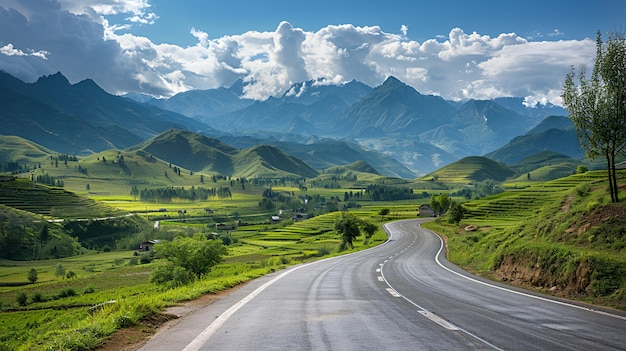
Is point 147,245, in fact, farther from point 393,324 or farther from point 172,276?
point 393,324

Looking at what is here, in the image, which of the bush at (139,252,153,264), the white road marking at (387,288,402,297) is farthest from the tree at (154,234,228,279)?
the bush at (139,252,153,264)

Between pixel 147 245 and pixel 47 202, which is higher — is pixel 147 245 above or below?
below

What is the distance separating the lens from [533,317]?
1153 cm

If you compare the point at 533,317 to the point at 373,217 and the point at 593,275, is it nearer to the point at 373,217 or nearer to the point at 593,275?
the point at 593,275

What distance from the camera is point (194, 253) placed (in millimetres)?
44250

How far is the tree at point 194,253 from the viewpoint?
146ft

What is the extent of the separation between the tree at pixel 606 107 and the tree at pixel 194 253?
3398 centimetres

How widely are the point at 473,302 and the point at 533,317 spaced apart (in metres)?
2.94

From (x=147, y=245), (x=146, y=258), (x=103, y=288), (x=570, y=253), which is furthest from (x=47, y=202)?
(x=570, y=253)

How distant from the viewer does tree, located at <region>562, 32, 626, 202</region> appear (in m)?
29.2

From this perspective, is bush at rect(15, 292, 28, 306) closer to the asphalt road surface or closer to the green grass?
the green grass

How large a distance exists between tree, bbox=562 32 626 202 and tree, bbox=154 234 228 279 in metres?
34.0

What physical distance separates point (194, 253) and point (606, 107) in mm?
36664

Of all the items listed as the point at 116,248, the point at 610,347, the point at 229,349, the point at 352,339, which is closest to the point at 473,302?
the point at 610,347
